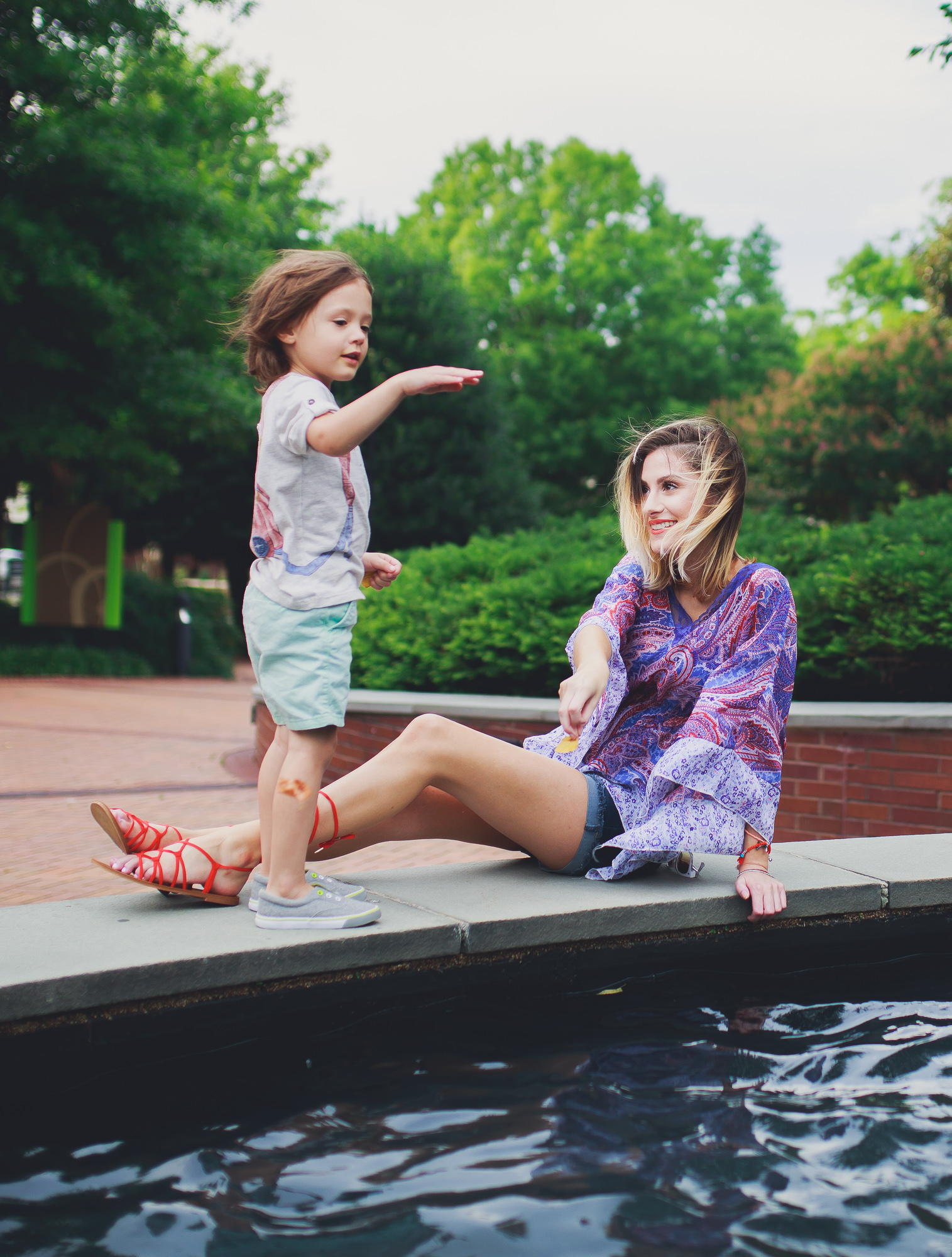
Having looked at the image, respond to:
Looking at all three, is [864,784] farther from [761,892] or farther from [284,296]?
[284,296]

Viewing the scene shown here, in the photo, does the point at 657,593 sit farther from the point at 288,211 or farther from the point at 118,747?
the point at 288,211

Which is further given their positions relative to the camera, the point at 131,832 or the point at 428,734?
the point at 428,734

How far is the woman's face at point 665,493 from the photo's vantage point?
112 inches

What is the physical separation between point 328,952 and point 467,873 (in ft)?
2.43

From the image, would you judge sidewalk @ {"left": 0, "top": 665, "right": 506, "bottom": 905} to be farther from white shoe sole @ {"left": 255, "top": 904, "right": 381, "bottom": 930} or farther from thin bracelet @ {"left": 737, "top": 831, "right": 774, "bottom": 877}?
thin bracelet @ {"left": 737, "top": 831, "right": 774, "bottom": 877}

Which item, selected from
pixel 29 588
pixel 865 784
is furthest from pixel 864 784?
pixel 29 588

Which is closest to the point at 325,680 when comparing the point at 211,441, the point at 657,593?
the point at 657,593

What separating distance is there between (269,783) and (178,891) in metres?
0.34

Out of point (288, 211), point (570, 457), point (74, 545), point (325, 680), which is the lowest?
point (325, 680)

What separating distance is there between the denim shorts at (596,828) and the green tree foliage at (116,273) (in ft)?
36.7

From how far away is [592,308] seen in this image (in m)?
29.4

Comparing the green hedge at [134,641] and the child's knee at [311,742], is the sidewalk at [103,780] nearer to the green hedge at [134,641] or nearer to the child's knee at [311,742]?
the child's knee at [311,742]

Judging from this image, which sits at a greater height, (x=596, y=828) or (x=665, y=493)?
(x=665, y=493)

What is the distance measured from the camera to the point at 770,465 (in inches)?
622
